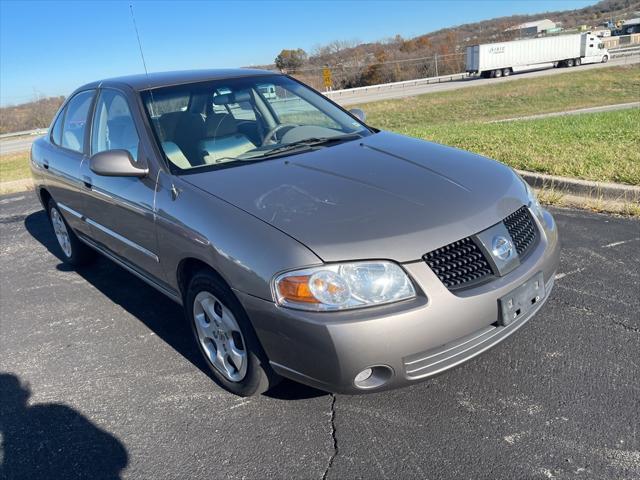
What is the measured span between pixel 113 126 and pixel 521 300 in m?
2.95

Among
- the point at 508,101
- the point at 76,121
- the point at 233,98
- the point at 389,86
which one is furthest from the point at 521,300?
the point at 389,86

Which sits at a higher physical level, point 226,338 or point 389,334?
point 389,334

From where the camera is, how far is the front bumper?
2.19 meters

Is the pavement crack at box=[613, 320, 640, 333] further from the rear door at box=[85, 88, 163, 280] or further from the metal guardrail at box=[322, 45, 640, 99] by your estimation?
the metal guardrail at box=[322, 45, 640, 99]

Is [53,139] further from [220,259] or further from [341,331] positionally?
[341,331]

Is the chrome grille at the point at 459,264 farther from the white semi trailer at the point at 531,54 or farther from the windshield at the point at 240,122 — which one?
the white semi trailer at the point at 531,54

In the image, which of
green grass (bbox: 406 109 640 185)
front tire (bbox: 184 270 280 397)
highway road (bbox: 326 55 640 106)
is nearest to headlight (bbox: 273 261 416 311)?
front tire (bbox: 184 270 280 397)

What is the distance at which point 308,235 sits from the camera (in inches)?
92.1

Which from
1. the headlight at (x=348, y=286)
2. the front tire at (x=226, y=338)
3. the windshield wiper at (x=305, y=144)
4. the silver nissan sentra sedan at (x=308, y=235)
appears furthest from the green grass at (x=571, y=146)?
the front tire at (x=226, y=338)

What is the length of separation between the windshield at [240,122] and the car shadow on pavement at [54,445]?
149cm

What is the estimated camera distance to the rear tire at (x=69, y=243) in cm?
495

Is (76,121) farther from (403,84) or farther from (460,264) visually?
(403,84)

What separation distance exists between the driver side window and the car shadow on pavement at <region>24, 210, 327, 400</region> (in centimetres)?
121

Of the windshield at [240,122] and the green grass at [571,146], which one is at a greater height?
the windshield at [240,122]
